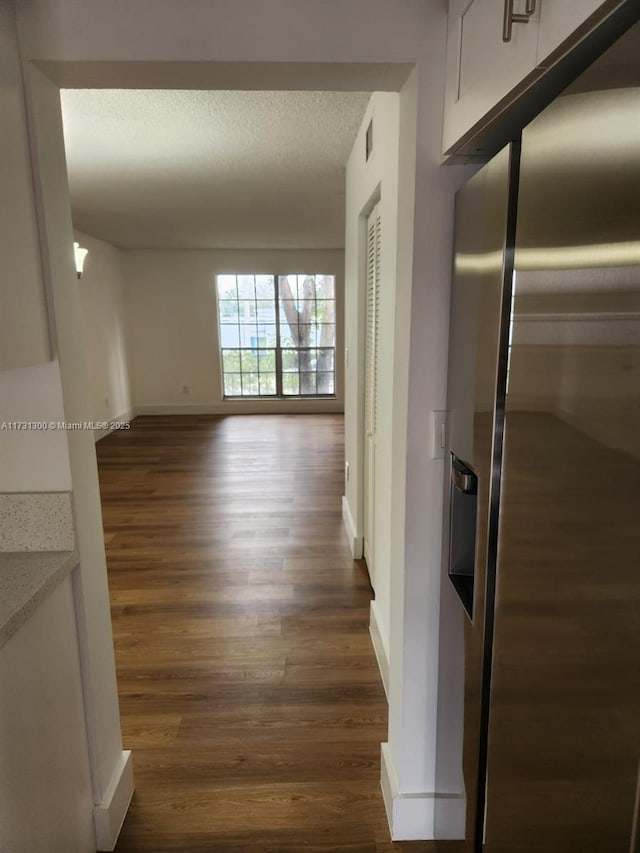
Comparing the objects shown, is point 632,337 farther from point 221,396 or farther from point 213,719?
point 221,396

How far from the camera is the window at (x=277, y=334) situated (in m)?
7.85

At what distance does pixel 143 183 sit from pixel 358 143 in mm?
1927

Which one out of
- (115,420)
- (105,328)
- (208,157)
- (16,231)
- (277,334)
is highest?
(208,157)

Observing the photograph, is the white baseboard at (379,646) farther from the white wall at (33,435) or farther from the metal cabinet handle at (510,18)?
the metal cabinet handle at (510,18)

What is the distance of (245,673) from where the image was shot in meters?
2.27

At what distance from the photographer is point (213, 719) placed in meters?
2.02

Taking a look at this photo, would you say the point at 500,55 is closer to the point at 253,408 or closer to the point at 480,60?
the point at 480,60

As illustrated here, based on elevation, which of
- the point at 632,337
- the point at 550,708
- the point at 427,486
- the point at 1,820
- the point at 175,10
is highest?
the point at 175,10

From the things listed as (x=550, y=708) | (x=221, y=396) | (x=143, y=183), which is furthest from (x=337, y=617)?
(x=221, y=396)

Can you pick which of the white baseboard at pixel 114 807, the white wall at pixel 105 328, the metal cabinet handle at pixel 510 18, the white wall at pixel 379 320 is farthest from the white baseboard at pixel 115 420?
the metal cabinet handle at pixel 510 18

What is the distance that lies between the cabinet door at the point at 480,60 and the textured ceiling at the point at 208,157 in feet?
4.45

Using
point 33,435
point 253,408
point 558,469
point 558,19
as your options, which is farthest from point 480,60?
point 253,408

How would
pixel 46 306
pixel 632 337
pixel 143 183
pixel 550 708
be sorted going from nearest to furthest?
pixel 632 337
pixel 550 708
pixel 46 306
pixel 143 183

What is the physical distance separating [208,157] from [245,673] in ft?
9.68
